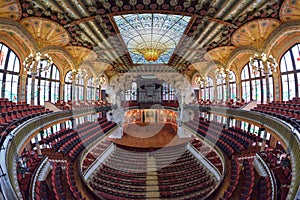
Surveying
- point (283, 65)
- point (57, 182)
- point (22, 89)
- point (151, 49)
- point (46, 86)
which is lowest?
point (57, 182)

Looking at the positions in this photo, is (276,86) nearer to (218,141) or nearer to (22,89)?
(218,141)

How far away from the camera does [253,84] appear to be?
16.0 m

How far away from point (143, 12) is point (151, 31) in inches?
133

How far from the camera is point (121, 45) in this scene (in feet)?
43.8

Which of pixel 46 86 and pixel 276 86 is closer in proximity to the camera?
pixel 276 86

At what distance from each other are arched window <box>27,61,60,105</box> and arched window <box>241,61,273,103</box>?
60.7 feet

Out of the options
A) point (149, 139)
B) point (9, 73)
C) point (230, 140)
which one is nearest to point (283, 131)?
point (230, 140)

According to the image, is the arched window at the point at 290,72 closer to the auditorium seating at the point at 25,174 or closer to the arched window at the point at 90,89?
the auditorium seating at the point at 25,174

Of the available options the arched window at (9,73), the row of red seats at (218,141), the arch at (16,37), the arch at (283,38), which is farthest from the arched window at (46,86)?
the arch at (283,38)

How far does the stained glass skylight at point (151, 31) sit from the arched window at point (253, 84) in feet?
25.5

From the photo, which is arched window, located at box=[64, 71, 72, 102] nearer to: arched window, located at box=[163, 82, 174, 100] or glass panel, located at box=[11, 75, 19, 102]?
glass panel, located at box=[11, 75, 19, 102]

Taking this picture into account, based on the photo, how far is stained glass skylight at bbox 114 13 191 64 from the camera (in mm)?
9562

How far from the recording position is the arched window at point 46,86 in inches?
599

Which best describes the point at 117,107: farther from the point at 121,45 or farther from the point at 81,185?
the point at 81,185
